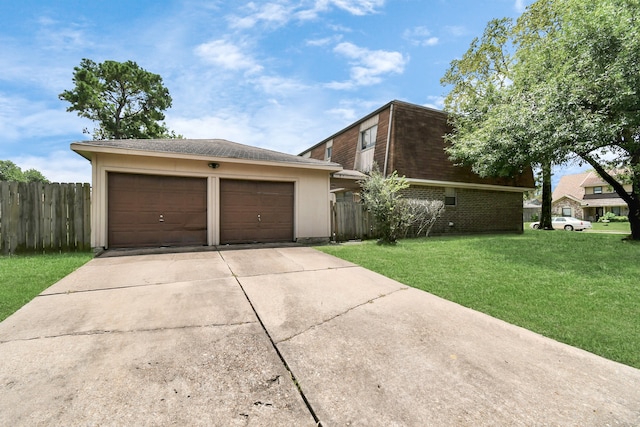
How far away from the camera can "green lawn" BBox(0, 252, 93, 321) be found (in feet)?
11.7

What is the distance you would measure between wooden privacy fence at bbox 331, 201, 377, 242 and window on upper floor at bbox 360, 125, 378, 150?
470cm

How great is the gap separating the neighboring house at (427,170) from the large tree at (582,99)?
97.9 inches

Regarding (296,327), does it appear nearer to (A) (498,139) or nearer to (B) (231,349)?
(B) (231,349)

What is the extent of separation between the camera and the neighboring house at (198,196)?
7586 mm

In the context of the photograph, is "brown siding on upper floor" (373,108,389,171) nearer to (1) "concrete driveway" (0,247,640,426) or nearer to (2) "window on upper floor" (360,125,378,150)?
(2) "window on upper floor" (360,125,378,150)

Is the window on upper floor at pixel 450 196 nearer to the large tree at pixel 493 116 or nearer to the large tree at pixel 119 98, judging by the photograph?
the large tree at pixel 493 116

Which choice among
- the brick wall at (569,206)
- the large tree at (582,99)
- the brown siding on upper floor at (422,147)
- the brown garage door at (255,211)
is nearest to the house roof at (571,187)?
the brick wall at (569,206)

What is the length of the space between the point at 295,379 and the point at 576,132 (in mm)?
10798

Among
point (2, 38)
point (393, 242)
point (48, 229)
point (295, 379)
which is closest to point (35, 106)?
point (2, 38)

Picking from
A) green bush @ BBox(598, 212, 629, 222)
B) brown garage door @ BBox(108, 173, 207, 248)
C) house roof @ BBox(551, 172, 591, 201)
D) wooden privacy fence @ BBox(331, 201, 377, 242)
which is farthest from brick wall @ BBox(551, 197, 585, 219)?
brown garage door @ BBox(108, 173, 207, 248)

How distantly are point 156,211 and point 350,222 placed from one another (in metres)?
6.60

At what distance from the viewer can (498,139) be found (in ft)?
33.7

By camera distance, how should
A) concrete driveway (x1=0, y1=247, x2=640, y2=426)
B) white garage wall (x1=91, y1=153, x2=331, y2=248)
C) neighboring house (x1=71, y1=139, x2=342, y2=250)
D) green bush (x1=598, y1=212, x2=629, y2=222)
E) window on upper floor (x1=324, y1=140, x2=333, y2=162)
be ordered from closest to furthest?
concrete driveway (x1=0, y1=247, x2=640, y2=426), white garage wall (x1=91, y1=153, x2=331, y2=248), neighboring house (x1=71, y1=139, x2=342, y2=250), window on upper floor (x1=324, y1=140, x2=333, y2=162), green bush (x1=598, y1=212, x2=629, y2=222)

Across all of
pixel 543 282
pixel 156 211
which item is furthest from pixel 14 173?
pixel 543 282
